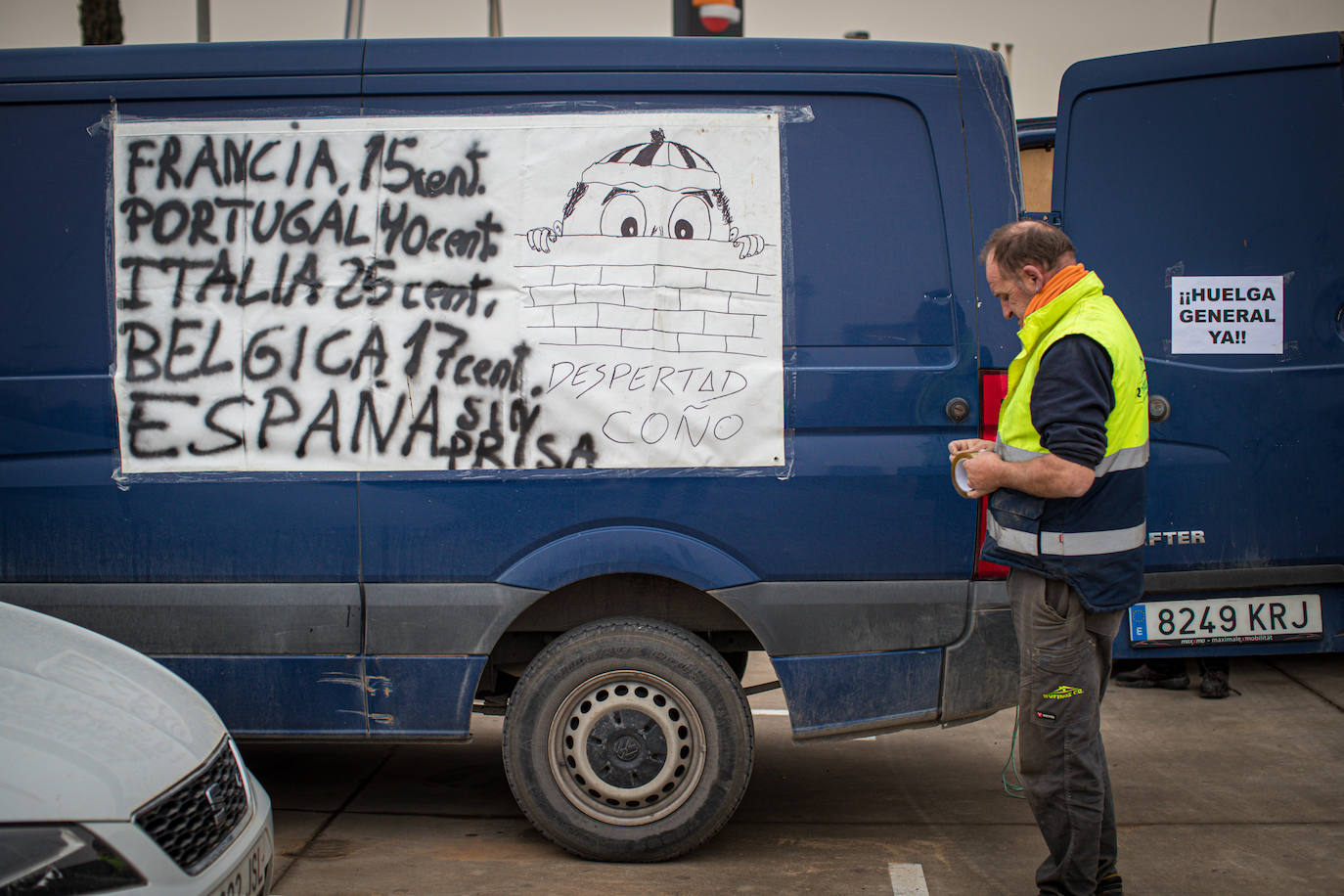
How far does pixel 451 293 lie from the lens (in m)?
3.72

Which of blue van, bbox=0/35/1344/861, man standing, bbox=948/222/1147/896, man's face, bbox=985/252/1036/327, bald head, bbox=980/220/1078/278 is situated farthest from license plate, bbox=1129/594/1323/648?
bald head, bbox=980/220/1078/278

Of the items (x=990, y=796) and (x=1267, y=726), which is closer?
(x=990, y=796)

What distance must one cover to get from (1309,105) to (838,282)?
2.26m

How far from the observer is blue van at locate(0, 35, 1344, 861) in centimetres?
371

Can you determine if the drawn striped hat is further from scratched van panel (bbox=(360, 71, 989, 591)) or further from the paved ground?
the paved ground

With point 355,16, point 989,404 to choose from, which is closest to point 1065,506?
point 989,404

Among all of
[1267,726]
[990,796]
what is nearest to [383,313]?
[990,796]

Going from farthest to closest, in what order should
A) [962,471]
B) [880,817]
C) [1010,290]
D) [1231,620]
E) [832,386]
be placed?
[1231,620] < [880,817] < [832,386] < [962,471] < [1010,290]

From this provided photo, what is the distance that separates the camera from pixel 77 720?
2.64 metres

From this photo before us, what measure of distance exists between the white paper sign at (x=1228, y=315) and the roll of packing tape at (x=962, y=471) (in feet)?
5.69

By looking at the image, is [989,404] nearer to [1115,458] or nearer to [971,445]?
[971,445]

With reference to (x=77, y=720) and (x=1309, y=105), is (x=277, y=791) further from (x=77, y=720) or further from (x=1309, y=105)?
(x=1309, y=105)

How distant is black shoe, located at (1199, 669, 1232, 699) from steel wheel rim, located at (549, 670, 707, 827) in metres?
3.46

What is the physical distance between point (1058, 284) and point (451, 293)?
5.85 ft
